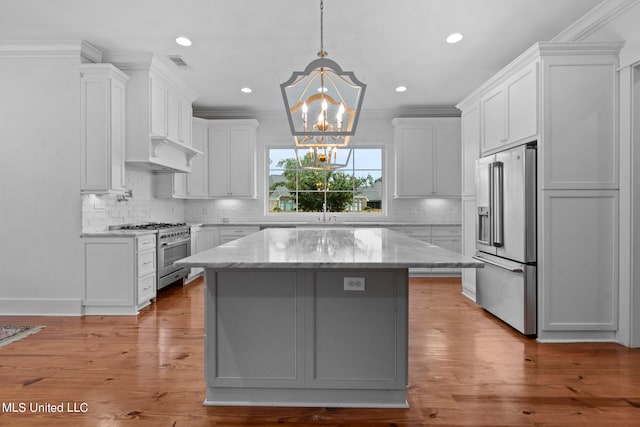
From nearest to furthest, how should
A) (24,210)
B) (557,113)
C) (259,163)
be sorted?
(557,113) < (24,210) < (259,163)

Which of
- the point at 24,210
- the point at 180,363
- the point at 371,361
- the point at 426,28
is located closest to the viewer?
the point at 371,361

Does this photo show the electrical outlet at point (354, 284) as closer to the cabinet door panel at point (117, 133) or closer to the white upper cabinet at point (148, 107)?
the cabinet door panel at point (117, 133)

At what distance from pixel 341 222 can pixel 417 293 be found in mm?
2064

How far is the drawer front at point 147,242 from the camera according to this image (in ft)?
13.2

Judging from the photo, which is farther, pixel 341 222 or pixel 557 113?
pixel 341 222

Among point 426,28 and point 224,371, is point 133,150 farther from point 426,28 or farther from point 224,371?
point 426,28

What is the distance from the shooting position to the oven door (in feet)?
15.2

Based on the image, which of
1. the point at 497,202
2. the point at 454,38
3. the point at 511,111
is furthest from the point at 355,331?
the point at 454,38

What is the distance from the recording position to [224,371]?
2109 millimetres

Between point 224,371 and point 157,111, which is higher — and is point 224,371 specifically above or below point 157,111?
below

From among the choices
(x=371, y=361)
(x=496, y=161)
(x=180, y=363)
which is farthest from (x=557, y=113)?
(x=180, y=363)

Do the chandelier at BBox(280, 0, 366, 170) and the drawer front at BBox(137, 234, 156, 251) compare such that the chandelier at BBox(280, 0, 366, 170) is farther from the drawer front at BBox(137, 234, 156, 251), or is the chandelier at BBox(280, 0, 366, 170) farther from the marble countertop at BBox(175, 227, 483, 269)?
the drawer front at BBox(137, 234, 156, 251)

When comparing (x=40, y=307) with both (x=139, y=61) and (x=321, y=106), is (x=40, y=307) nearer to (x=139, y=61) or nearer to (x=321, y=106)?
(x=139, y=61)

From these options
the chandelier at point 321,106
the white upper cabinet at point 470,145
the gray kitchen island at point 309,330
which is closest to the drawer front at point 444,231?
the white upper cabinet at point 470,145
